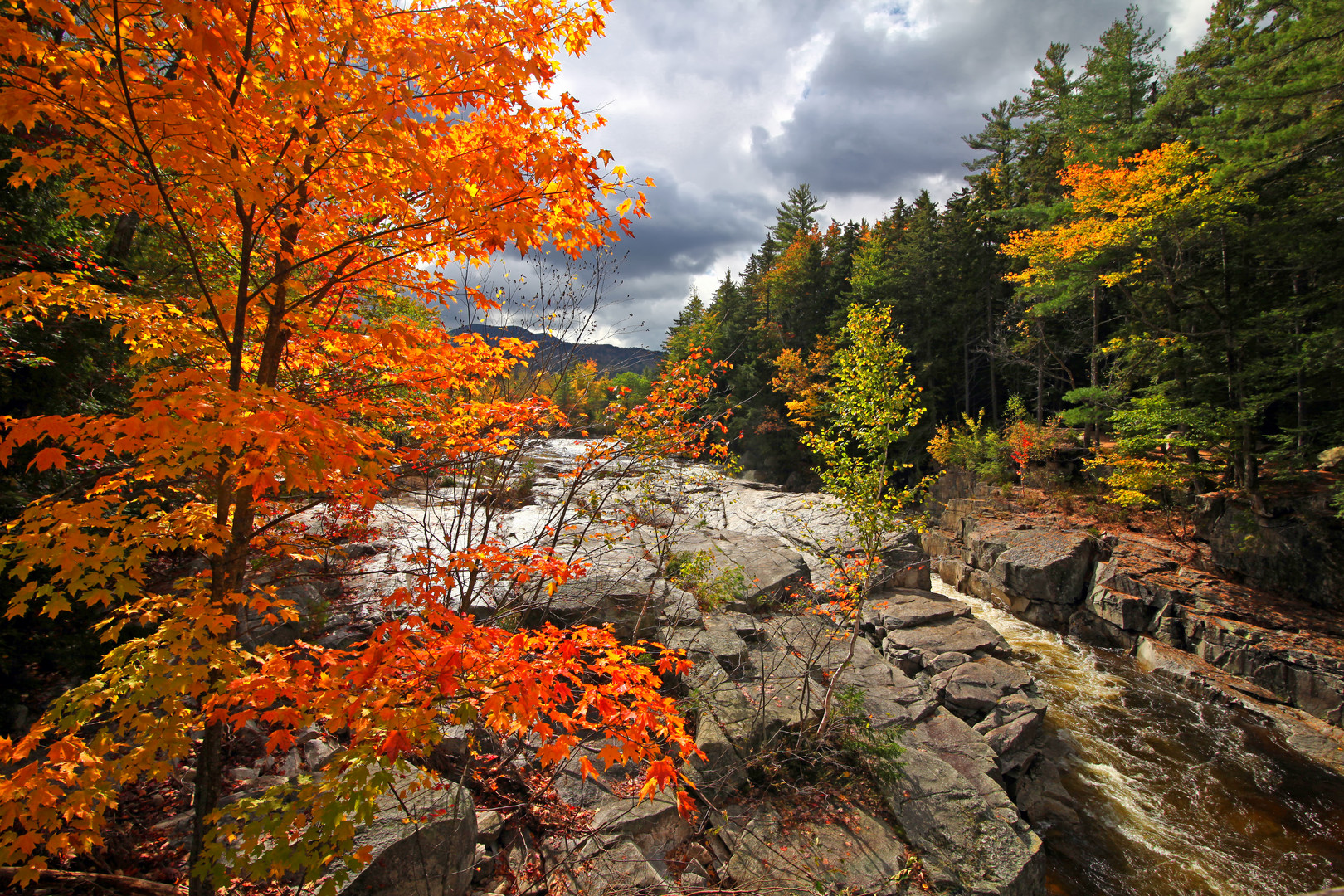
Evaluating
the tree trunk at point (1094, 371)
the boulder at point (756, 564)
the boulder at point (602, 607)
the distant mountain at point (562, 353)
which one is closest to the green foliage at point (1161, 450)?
the tree trunk at point (1094, 371)

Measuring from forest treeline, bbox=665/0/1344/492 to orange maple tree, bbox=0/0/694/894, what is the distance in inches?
99.9

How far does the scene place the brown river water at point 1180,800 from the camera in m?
5.42

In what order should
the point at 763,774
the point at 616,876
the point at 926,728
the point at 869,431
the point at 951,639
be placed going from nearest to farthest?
the point at 616,876 → the point at 763,774 → the point at 869,431 → the point at 926,728 → the point at 951,639

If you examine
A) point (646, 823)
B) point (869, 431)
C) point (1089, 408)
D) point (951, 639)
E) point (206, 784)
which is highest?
point (1089, 408)

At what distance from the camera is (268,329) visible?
288 centimetres

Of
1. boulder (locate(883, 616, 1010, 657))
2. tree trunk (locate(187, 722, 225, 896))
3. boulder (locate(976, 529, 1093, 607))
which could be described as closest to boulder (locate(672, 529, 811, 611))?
boulder (locate(883, 616, 1010, 657))

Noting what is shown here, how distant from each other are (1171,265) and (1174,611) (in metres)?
9.97

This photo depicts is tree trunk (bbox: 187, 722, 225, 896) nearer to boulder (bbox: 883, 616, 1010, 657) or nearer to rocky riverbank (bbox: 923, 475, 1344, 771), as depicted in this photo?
boulder (bbox: 883, 616, 1010, 657)

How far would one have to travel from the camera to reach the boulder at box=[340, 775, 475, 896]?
3068 millimetres

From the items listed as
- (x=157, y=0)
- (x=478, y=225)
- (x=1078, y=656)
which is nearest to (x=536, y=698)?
(x=478, y=225)

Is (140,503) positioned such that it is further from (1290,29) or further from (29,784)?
(1290,29)

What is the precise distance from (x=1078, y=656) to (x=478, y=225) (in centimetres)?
1368

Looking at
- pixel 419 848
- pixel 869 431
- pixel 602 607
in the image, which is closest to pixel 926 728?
pixel 869 431

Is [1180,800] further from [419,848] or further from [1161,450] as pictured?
[1161,450]
